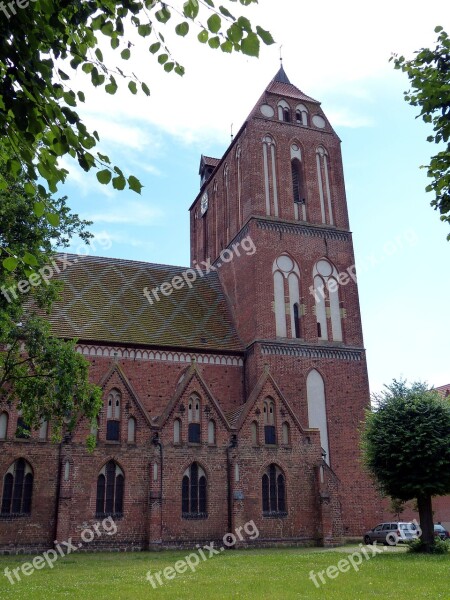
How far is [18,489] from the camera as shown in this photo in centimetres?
2331

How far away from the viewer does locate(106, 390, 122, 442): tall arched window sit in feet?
83.8

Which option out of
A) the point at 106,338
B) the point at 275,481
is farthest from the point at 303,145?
the point at 275,481

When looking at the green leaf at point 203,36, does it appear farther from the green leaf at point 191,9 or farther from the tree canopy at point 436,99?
the tree canopy at point 436,99

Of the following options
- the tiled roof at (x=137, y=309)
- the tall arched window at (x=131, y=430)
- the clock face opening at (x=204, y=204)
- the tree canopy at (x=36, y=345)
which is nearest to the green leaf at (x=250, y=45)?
the tree canopy at (x=36, y=345)

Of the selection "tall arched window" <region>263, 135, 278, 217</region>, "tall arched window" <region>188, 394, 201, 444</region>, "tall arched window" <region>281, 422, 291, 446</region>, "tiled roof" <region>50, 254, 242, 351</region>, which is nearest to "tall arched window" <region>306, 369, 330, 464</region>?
"tall arched window" <region>281, 422, 291, 446</region>

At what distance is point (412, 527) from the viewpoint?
95.8 feet

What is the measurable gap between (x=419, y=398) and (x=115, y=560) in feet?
41.6

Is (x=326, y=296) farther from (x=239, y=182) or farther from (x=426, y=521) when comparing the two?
(x=426, y=521)

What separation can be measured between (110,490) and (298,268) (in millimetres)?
15186

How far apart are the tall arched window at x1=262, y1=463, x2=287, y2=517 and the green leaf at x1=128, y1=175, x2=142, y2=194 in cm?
2253

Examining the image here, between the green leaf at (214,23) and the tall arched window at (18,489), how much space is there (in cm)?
2169

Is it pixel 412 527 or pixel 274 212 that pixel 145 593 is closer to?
pixel 412 527

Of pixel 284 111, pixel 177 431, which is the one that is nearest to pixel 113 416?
pixel 177 431

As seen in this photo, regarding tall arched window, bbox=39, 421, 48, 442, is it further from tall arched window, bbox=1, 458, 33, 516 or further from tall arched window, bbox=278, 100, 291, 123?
tall arched window, bbox=278, 100, 291, 123
